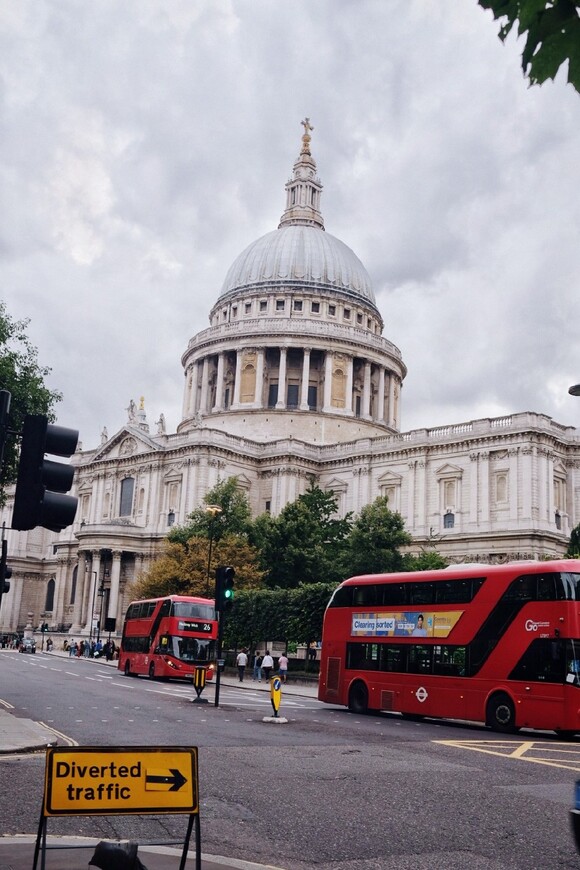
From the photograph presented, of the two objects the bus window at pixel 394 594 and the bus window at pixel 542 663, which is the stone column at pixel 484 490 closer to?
the bus window at pixel 394 594

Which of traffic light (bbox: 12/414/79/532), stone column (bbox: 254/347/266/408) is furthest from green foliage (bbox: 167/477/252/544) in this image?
traffic light (bbox: 12/414/79/532)

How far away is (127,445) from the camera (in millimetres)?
88750

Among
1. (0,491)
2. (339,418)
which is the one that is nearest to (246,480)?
(339,418)

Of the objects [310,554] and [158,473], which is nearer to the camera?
[310,554]

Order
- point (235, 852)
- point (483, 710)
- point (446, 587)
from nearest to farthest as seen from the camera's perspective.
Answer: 1. point (235, 852)
2. point (483, 710)
3. point (446, 587)

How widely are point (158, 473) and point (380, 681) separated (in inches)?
2310

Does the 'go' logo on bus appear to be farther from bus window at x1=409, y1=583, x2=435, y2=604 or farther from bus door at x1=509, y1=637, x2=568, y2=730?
bus window at x1=409, y1=583, x2=435, y2=604

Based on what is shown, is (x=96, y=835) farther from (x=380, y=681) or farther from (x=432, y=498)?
(x=432, y=498)

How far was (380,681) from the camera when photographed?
27125mm

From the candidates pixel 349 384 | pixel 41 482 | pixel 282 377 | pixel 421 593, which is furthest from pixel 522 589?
pixel 349 384

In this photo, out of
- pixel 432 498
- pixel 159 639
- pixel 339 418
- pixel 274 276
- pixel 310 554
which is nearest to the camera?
pixel 159 639

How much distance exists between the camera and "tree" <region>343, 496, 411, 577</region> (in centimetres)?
6300

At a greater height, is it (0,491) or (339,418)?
(339,418)

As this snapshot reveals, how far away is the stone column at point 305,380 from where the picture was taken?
92.8 metres
